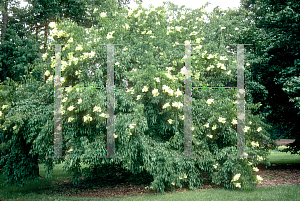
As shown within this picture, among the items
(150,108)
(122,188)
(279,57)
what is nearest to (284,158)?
(279,57)

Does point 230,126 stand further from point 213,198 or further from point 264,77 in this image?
point 264,77

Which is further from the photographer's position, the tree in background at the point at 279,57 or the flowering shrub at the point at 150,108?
the tree in background at the point at 279,57

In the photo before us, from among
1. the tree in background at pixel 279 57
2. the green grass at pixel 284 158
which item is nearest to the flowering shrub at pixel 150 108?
the tree in background at pixel 279 57

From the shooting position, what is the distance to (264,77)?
8.80 m

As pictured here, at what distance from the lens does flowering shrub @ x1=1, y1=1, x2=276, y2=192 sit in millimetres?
5746

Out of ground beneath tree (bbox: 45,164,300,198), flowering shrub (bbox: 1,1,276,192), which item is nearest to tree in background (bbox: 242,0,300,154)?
flowering shrub (bbox: 1,1,276,192)

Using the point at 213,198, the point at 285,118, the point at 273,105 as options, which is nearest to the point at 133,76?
the point at 213,198

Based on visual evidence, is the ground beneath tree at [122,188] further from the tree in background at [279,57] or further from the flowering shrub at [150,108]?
the tree in background at [279,57]

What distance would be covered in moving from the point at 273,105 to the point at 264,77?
1.27 m

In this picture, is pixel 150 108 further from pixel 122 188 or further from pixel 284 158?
pixel 284 158

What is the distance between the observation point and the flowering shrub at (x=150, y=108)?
18.9 feet

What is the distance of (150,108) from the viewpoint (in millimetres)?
6418

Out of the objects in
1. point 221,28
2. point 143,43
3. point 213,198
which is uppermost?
point 221,28

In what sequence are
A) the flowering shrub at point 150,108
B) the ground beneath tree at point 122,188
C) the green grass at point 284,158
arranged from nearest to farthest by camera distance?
the flowering shrub at point 150,108 → the ground beneath tree at point 122,188 → the green grass at point 284,158
